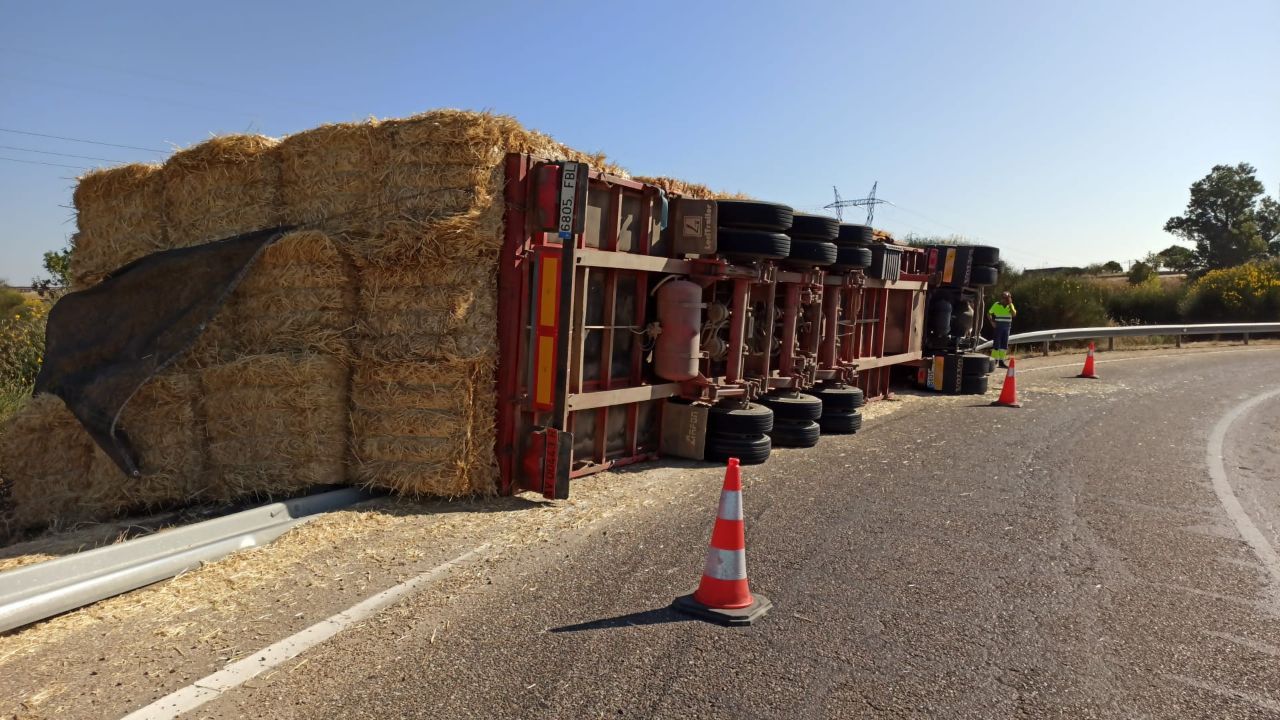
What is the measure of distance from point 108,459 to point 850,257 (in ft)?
28.4

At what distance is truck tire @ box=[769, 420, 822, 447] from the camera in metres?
9.45

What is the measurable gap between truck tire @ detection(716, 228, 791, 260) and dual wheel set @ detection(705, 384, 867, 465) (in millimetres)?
1660

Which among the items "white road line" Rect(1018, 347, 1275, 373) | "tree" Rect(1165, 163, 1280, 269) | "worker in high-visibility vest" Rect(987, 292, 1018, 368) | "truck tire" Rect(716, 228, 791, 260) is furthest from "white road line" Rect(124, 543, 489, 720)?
"tree" Rect(1165, 163, 1280, 269)

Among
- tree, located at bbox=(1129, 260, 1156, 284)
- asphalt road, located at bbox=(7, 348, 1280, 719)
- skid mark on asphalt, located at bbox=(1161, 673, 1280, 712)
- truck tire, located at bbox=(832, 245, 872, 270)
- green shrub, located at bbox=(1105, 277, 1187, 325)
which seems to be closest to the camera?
asphalt road, located at bbox=(7, 348, 1280, 719)

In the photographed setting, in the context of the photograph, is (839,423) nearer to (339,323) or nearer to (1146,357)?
(339,323)

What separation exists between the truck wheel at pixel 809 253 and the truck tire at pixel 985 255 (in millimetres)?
7075

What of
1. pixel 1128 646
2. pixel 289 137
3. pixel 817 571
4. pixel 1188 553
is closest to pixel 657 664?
pixel 817 571

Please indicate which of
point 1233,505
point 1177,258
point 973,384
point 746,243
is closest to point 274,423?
point 746,243

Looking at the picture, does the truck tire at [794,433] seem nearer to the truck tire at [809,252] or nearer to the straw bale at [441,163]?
the truck tire at [809,252]

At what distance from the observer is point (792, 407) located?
947 centimetres

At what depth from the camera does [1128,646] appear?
4.16 m

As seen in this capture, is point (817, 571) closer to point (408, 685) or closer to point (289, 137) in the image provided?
point (408, 685)

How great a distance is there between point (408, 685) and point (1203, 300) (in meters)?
37.5

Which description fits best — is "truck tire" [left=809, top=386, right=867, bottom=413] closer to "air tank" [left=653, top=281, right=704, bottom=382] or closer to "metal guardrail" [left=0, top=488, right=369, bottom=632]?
"air tank" [left=653, top=281, right=704, bottom=382]
